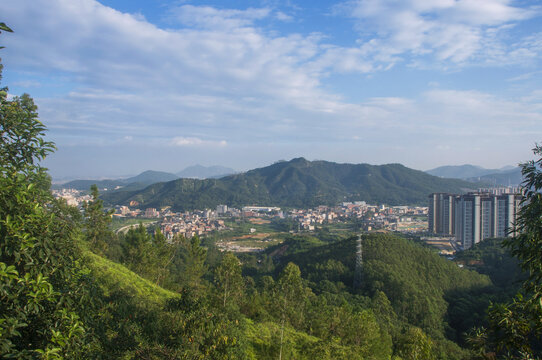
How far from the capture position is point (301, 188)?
104 metres

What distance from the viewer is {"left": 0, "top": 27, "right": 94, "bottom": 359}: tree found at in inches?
71.2

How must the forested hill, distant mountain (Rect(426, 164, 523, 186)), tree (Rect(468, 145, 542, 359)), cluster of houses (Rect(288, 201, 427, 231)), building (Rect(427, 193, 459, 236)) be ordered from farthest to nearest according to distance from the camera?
1. distant mountain (Rect(426, 164, 523, 186))
2. the forested hill
3. cluster of houses (Rect(288, 201, 427, 231))
4. building (Rect(427, 193, 459, 236))
5. tree (Rect(468, 145, 542, 359))

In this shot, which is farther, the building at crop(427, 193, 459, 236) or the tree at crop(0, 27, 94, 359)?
the building at crop(427, 193, 459, 236)

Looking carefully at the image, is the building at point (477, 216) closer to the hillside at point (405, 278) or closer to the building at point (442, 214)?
the building at point (442, 214)

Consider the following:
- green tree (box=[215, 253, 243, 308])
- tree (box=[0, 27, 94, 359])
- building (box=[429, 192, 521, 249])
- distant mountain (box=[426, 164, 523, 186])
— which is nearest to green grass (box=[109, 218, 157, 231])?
green tree (box=[215, 253, 243, 308])

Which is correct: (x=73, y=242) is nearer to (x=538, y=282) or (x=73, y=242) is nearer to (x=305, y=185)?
(x=538, y=282)

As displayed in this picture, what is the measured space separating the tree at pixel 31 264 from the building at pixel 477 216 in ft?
139

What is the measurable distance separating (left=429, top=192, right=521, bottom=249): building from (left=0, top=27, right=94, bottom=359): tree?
42303 mm

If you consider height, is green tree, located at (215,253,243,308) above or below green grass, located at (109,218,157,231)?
above

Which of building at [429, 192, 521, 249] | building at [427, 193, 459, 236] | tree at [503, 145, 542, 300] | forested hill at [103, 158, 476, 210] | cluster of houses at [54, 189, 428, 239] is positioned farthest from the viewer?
forested hill at [103, 158, 476, 210]

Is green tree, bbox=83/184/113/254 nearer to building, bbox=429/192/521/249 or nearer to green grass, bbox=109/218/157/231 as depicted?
green grass, bbox=109/218/157/231

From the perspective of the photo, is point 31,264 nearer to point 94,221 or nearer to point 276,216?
point 94,221

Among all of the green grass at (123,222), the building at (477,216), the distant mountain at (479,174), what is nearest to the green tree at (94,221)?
the green grass at (123,222)

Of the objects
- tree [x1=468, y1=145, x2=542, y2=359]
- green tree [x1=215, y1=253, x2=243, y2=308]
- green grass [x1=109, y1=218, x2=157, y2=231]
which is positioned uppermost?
tree [x1=468, y1=145, x2=542, y2=359]
